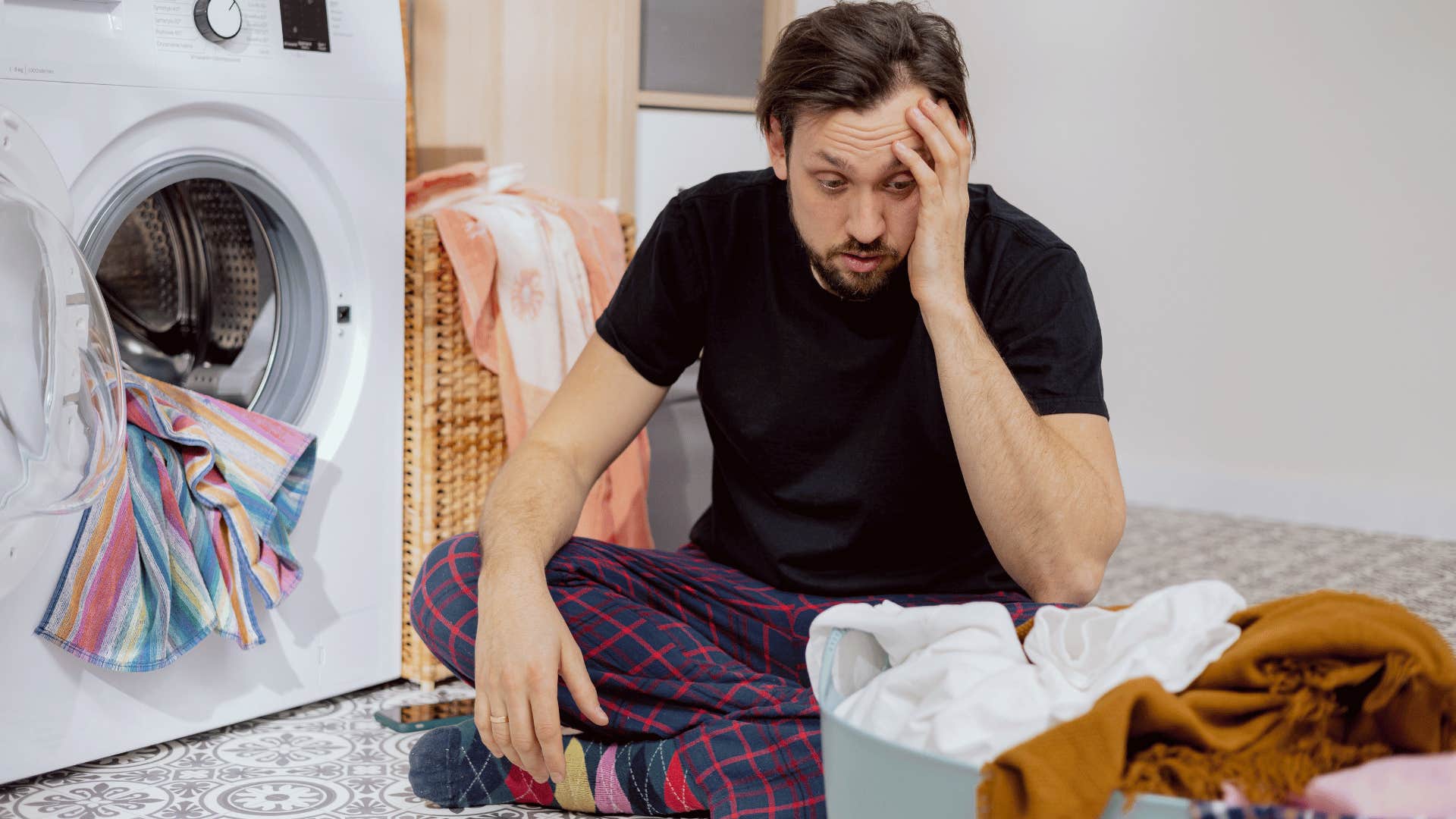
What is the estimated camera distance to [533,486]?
4.25 feet

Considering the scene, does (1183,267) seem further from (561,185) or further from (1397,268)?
(561,185)

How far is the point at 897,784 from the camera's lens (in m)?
0.70

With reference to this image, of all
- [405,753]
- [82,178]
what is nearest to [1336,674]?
[405,753]

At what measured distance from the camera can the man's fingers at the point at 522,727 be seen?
3.39ft

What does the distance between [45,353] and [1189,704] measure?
109 cm

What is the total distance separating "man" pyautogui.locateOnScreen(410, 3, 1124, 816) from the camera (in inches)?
46.0

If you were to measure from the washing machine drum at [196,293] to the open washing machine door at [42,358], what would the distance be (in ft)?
1.14

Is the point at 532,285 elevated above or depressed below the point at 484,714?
above

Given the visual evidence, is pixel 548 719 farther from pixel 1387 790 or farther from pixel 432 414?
pixel 432 414

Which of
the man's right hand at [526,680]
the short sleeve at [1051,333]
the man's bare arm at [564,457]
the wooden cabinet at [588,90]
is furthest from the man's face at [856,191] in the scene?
the wooden cabinet at [588,90]

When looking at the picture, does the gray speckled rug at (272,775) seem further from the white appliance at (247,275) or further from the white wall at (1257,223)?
the white wall at (1257,223)

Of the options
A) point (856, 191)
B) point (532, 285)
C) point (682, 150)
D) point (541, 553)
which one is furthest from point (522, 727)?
point (682, 150)

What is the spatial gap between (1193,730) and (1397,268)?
265 cm

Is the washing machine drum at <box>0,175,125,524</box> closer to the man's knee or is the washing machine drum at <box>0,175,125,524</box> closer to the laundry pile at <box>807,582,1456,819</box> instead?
the man's knee
